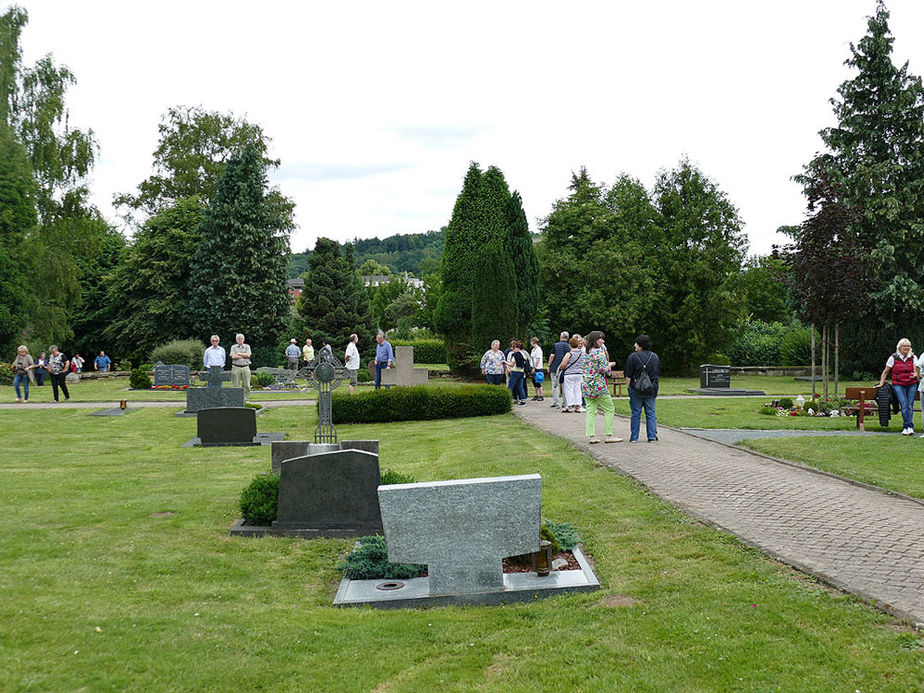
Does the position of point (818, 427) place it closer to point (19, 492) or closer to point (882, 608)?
point (882, 608)

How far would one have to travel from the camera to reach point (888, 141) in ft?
113

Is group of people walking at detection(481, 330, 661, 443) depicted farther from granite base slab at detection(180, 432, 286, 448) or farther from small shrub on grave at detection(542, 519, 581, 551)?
granite base slab at detection(180, 432, 286, 448)

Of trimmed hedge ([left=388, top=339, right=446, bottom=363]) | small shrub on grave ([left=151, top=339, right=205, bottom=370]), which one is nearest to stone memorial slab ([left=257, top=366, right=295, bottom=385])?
small shrub on grave ([left=151, top=339, right=205, bottom=370])

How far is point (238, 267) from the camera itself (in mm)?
41938

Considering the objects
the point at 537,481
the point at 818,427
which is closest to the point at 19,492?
the point at 537,481

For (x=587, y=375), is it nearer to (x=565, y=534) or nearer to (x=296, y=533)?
(x=565, y=534)

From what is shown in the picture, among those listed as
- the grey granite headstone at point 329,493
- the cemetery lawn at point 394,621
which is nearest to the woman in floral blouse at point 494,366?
the cemetery lawn at point 394,621

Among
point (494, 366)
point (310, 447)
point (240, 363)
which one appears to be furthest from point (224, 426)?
point (494, 366)

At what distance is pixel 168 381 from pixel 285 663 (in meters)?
26.9

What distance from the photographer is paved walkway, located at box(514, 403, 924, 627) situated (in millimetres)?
5594

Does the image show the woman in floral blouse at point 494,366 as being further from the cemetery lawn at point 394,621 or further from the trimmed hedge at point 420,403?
the cemetery lawn at point 394,621

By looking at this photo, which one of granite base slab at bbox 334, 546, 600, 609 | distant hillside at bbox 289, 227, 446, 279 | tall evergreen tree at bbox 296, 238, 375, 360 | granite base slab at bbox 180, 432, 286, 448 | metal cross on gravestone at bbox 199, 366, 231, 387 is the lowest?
granite base slab at bbox 334, 546, 600, 609

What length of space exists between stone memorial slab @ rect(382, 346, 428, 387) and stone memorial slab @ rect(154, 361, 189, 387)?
10.4 metres

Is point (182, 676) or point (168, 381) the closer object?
point (182, 676)
